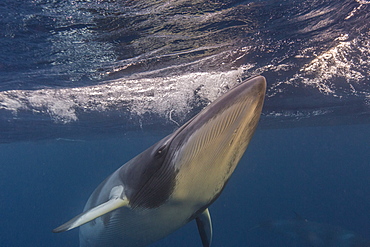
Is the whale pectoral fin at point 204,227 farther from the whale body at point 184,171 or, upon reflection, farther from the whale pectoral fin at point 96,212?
the whale pectoral fin at point 96,212

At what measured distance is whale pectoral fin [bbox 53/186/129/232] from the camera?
2.98 m

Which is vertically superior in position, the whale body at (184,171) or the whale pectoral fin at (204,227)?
the whale body at (184,171)

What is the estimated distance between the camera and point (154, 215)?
12.0 feet

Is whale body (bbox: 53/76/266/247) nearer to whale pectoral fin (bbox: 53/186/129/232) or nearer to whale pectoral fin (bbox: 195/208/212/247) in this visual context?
whale pectoral fin (bbox: 53/186/129/232)

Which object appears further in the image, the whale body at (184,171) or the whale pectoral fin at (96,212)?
the whale pectoral fin at (96,212)

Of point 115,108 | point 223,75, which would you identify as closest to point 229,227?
point 115,108

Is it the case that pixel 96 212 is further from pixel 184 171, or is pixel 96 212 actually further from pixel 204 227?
pixel 204 227

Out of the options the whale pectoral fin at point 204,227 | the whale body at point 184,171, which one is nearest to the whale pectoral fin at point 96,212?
the whale body at point 184,171

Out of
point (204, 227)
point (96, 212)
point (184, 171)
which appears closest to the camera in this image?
point (184, 171)

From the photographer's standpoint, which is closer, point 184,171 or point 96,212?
point 184,171

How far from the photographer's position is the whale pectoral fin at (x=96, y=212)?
2.98 metres

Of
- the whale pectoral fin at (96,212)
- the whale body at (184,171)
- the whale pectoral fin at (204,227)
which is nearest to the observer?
the whale body at (184,171)

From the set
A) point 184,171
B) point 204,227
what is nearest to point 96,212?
point 184,171

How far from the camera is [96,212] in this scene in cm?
314
